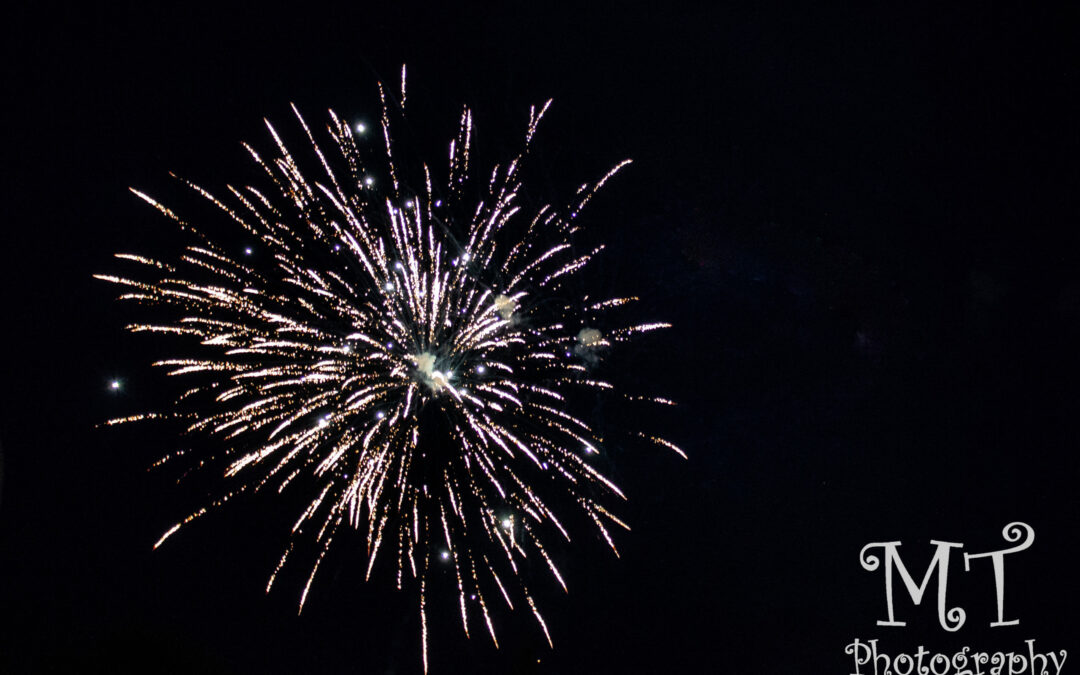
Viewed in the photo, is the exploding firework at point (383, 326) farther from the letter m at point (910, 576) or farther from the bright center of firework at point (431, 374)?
the letter m at point (910, 576)

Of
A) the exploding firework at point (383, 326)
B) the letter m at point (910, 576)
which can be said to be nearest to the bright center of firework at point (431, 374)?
the exploding firework at point (383, 326)

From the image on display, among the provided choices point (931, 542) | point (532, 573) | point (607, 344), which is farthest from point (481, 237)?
point (931, 542)

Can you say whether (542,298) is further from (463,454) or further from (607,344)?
(463,454)

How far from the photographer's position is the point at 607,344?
741 centimetres

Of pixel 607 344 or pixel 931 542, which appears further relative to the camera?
pixel 931 542

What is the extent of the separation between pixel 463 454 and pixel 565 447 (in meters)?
1.11

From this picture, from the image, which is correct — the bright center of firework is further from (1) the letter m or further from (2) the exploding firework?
(1) the letter m
